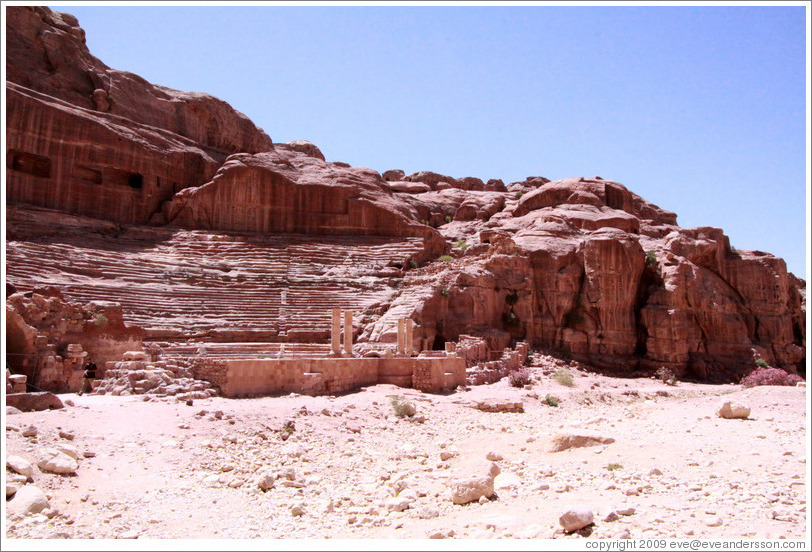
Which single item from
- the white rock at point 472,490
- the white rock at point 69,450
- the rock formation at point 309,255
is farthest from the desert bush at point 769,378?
the white rock at point 69,450

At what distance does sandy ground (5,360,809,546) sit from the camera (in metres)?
6.65

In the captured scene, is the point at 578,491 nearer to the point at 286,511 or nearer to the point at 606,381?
the point at 286,511

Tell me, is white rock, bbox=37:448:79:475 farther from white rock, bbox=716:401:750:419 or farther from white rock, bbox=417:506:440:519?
white rock, bbox=716:401:750:419

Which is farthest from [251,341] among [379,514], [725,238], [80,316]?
[725,238]

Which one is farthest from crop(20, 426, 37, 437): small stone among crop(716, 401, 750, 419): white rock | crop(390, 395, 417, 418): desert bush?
crop(716, 401, 750, 419): white rock

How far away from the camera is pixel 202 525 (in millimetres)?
6984

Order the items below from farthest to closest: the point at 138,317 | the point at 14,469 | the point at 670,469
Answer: the point at 138,317
the point at 670,469
the point at 14,469

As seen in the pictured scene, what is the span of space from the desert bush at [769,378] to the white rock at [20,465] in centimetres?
2472

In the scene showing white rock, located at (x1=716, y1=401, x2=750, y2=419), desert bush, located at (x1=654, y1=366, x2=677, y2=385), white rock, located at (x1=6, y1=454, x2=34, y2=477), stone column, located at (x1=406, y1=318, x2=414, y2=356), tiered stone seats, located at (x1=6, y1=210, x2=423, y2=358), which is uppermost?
tiered stone seats, located at (x1=6, y1=210, x2=423, y2=358)

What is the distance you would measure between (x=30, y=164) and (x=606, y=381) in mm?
30736

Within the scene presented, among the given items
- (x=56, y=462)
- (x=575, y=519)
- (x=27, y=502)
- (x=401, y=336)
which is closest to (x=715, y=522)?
(x=575, y=519)

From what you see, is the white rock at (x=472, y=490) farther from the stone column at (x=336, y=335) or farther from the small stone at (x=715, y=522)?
the stone column at (x=336, y=335)

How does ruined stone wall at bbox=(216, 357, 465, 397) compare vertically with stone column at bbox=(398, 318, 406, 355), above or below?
below

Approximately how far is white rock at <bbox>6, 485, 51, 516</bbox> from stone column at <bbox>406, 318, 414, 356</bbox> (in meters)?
15.0
